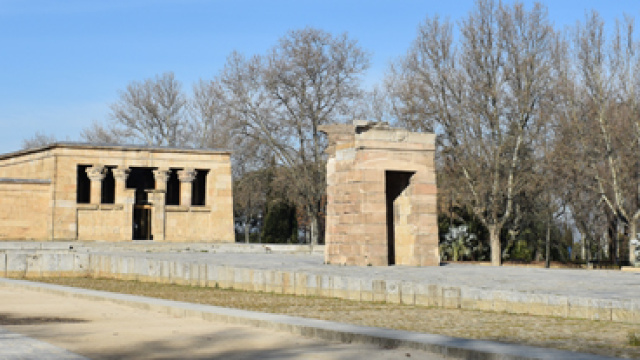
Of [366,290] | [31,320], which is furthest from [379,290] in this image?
[31,320]

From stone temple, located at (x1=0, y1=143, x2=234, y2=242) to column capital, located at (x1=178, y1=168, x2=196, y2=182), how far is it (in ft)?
0.19

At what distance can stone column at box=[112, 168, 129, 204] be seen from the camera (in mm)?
46438

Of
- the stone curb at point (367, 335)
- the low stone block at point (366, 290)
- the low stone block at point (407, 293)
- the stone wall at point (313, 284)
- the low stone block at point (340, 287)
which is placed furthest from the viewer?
the low stone block at point (340, 287)

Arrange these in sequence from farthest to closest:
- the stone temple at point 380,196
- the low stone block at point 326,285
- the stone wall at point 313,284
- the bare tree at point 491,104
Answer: the bare tree at point 491,104 < the stone temple at point 380,196 < the low stone block at point 326,285 < the stone wall at point 313,284

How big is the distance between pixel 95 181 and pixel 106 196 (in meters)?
4.79

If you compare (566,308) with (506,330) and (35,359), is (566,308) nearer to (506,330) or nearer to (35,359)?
(506,330)

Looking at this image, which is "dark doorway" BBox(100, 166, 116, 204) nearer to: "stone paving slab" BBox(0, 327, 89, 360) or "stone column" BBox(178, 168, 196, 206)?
"stone column" BBox(178, 168, 196, 206)

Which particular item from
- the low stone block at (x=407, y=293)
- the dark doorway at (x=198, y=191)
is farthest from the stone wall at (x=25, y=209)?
the low stone block at (x=407, y=293)

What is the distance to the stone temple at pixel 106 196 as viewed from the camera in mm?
44594

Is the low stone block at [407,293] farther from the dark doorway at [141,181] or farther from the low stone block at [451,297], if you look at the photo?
the dark doorway at [141,181]

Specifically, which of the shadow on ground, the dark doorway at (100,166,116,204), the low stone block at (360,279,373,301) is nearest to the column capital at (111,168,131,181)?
the dark doorway at (100,166,116,204)

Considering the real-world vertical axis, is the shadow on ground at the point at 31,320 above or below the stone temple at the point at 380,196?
below

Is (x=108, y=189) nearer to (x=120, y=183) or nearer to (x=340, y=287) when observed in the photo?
(x=120, y=183)

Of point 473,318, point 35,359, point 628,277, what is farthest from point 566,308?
point 35,359
